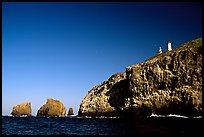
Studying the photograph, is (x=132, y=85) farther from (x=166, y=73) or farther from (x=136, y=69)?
(x=166, y=73)

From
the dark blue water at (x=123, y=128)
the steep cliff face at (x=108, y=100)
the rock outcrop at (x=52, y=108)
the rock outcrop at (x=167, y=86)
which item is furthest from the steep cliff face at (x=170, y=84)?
the rock outcrop at (x=52, y=108)

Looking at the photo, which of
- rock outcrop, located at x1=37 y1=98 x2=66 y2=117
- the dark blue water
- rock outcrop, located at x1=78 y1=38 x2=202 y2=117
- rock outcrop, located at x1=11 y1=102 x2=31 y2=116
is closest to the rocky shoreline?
rock outcrop, located at x1=78 y1=38 x2=202 y2=117

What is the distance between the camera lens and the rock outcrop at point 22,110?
384 feet

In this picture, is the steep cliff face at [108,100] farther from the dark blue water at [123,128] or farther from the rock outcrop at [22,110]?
the rock outcrop at [22,110]

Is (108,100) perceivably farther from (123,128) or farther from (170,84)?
(123,128)

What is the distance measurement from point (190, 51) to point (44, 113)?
7717 centimetres

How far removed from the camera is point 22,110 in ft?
384

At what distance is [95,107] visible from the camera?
8075cm

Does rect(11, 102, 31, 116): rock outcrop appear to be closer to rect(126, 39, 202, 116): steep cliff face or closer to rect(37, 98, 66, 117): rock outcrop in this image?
rect(37, 98, 66, 117): rock outcrop

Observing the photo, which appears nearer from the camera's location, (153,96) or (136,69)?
(153,96)

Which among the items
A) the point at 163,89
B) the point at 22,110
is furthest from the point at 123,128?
Answer: the point at 22,110

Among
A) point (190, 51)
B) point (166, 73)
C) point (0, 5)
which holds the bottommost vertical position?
point (0, 5)

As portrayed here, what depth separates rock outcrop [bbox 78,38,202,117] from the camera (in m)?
54.2

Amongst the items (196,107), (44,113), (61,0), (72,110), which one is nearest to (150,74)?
(196,107)
